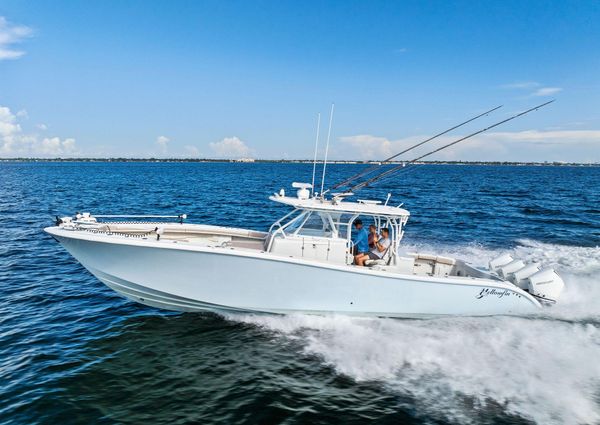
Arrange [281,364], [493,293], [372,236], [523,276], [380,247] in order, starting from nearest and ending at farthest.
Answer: [281,364], [493,293], [380,247], [372,236], [523,276]

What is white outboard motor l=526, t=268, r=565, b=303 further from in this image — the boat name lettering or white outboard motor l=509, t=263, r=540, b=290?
the boat name lettering

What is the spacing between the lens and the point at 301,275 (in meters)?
7.70

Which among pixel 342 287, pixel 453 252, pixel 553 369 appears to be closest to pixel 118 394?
pixel 342 287

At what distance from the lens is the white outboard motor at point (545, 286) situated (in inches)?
341

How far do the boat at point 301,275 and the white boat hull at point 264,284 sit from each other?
0.02 m

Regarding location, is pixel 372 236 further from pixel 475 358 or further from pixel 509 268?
pixel 509 268

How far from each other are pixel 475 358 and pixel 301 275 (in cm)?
357

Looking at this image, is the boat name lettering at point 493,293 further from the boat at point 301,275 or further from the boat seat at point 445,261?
the boat seat at point 445,261

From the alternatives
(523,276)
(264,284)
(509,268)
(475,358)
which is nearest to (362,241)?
(264,284)

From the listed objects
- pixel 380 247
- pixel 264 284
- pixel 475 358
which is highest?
pixel 380 247

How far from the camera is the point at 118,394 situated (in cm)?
620

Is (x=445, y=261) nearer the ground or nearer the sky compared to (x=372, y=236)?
nearer the ground

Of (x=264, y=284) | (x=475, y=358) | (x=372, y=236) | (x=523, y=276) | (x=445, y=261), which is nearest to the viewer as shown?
(x=475, y=358)

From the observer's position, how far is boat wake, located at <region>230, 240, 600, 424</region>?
5.86 m
